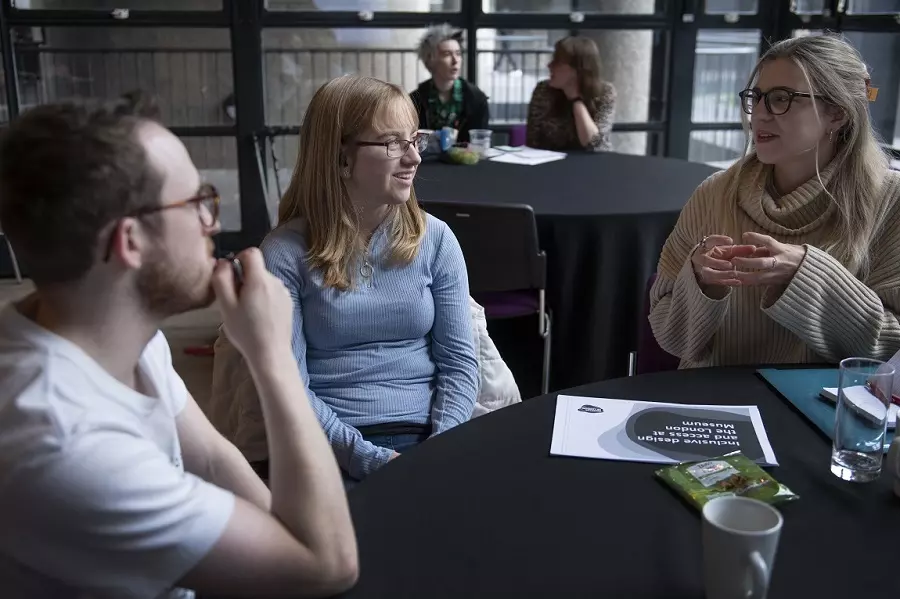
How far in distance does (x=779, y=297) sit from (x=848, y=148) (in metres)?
0.41

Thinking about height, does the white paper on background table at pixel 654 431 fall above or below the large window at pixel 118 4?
below

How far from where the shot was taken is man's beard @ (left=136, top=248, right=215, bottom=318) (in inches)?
37.3

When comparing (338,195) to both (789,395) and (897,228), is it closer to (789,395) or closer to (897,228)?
(789,395)

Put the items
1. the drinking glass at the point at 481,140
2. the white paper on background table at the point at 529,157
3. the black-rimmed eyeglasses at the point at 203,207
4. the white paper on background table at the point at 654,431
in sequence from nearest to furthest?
the black-rimmed eyeglasses at the point at 203,207
the white paper on background table at the point at 654,431
the white paper on background table at the point at 529,157
the drinking glass at the point at 481,140

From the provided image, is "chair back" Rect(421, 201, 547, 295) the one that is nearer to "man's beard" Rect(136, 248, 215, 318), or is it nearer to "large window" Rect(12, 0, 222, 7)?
"man's beard" Rect(136, 248, 215, 318)

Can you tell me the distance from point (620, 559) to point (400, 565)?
0.81 feet

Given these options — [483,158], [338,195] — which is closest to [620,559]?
[338,195]

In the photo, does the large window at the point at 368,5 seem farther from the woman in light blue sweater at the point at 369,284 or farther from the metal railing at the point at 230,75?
the woman in light blue sweater at the point at 369,284

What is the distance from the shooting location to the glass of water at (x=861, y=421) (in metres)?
1.17

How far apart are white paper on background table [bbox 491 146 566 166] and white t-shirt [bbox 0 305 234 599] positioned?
127 inches

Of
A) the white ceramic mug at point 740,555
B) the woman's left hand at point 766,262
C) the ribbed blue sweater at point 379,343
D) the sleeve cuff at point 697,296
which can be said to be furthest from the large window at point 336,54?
the white ceramic mug at point 740,555

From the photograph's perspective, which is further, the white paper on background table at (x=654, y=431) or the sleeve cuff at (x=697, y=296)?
the sleeve cuff at (x=697, y=296)

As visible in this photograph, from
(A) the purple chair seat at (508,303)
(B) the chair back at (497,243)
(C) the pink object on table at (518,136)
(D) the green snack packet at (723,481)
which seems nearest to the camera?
(D) the green snack packet at (723,481)

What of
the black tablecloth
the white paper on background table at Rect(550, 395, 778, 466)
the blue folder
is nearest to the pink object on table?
the black tablecloth
